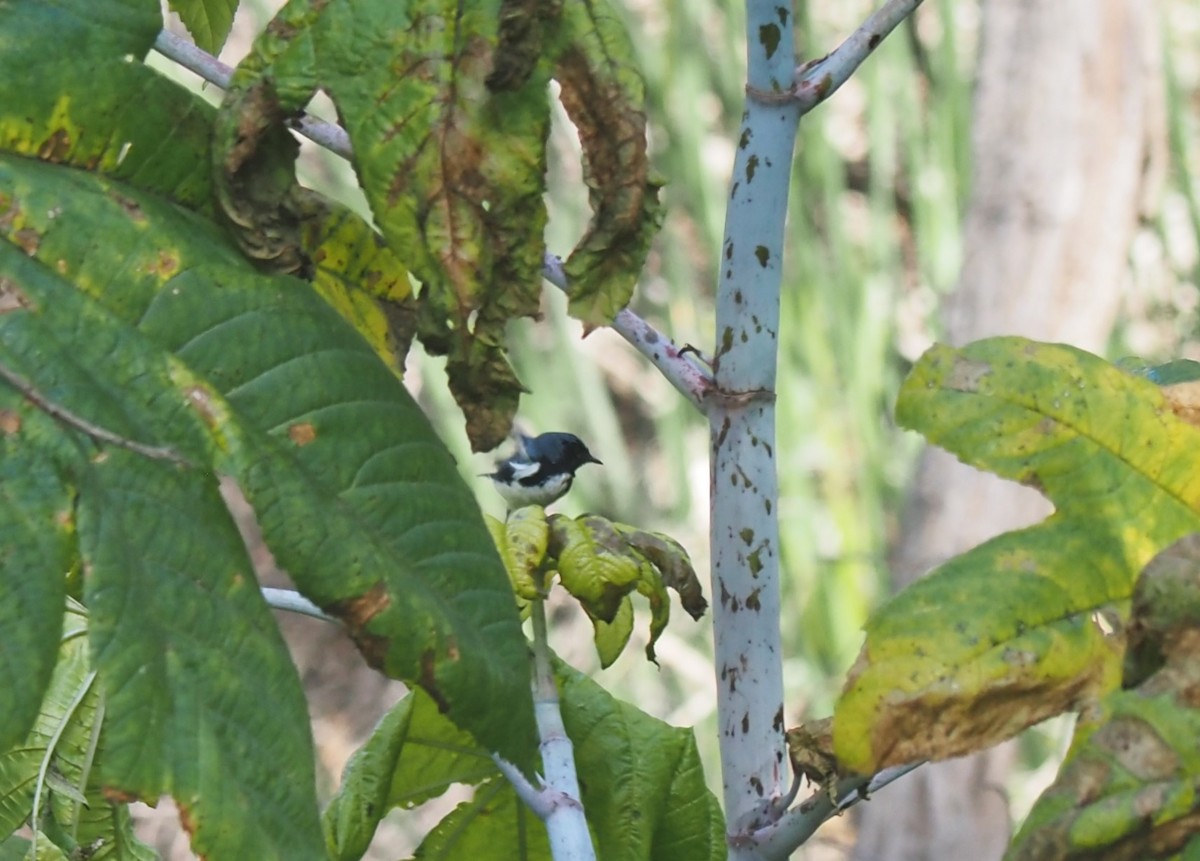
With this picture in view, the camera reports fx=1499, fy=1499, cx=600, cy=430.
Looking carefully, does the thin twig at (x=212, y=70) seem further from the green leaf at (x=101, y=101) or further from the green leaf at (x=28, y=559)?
the green leaf at (x=28, y=559)

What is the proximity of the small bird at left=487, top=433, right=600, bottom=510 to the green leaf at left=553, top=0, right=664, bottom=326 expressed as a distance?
934 mm

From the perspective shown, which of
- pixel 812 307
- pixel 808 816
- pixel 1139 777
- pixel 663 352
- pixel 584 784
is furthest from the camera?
pixel 812 307

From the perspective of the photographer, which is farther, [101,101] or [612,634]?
[612,634]

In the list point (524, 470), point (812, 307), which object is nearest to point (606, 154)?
point (524, 470)

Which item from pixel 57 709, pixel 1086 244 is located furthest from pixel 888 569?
pixel 57 709

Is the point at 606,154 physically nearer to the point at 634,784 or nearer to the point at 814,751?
the point at 814,751

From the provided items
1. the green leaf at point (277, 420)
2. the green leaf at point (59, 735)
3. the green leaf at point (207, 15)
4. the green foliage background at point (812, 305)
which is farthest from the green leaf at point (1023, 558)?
the green foliage background at point (812, 305)

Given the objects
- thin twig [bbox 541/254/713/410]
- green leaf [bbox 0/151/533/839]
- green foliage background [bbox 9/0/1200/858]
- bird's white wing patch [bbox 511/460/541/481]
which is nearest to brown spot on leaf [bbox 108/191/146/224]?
green leaf [bbox 0/151/533/839]

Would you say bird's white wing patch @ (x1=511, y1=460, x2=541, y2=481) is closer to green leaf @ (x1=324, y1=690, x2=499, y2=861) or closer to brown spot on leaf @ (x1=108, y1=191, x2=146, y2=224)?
green leaf @ (x1=324, y1=690, x2=499, y2=861)

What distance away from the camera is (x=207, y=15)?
0.85m

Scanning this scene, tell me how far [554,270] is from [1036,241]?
3.31 meters

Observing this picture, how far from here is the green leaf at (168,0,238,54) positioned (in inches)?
33.2

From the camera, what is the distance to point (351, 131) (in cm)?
59

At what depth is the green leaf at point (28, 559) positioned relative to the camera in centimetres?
48
